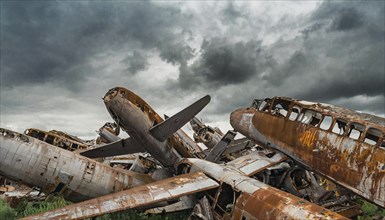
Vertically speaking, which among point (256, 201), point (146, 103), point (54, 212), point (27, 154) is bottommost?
point (54, 212)

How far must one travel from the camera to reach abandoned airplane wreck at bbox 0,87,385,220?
12047 millimetres

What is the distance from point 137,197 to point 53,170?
222 inches

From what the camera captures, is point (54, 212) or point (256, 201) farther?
point (54, 212)

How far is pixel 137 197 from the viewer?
12883mm

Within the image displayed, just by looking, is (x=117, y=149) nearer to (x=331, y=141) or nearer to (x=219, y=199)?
(x=219, y=199)

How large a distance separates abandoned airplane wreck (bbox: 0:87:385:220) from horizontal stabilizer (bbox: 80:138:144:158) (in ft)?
0.20

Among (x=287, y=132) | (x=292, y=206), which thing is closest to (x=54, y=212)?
(x=292, y=206)

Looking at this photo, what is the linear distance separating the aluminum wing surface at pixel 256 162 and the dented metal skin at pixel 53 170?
5.92 metres

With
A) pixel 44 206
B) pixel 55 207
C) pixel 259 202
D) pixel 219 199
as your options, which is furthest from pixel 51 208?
pixel 259 202

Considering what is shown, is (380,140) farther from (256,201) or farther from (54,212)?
(54,212)

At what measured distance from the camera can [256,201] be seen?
1077 cm

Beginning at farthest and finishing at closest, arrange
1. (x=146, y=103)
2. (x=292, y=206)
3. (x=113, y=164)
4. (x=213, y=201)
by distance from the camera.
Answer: (x=113, y=164)
(x=146, y=103)
(x=213, y=201)
(x=292, y=206)

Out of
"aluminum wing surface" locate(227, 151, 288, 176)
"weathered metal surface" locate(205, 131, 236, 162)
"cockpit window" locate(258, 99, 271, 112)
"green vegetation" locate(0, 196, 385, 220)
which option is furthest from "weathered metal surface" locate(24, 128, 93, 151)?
"cockpit window" locate(258, 99, 271, 112)

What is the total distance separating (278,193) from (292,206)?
3.48ft
